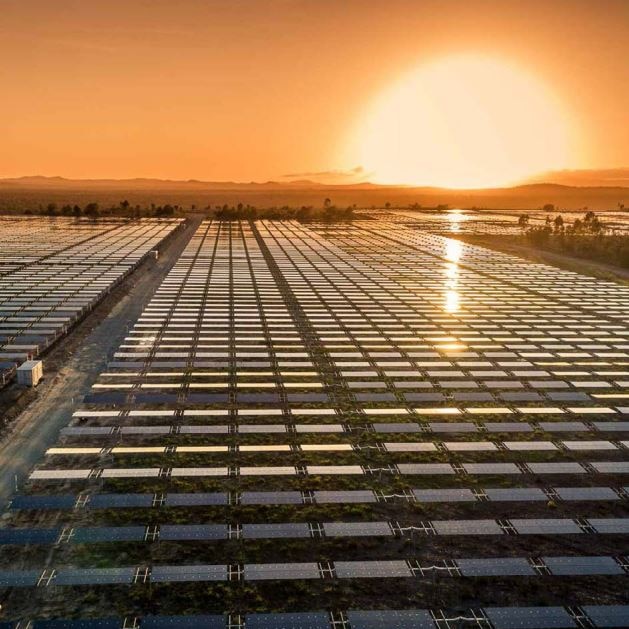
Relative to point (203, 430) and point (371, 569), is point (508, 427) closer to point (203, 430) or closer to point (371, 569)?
point (371, 569)

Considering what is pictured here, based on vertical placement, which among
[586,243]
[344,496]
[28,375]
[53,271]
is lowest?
[344,496]

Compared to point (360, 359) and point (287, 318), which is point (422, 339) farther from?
point (287, 318)

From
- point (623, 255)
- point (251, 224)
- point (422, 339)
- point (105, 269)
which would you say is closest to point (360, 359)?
point (422, 339)

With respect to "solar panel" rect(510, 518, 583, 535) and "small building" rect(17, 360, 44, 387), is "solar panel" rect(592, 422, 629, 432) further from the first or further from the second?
"small building" rect(17, 360, 44, 387)

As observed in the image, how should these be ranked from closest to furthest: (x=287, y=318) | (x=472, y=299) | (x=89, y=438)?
(x=89, y=438), (x=287, y=318), (x=472, y=299)

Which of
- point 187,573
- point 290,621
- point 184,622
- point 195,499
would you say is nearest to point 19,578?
point 187,573

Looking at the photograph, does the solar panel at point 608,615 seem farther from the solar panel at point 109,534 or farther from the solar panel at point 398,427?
the solar panel at point 109,534
